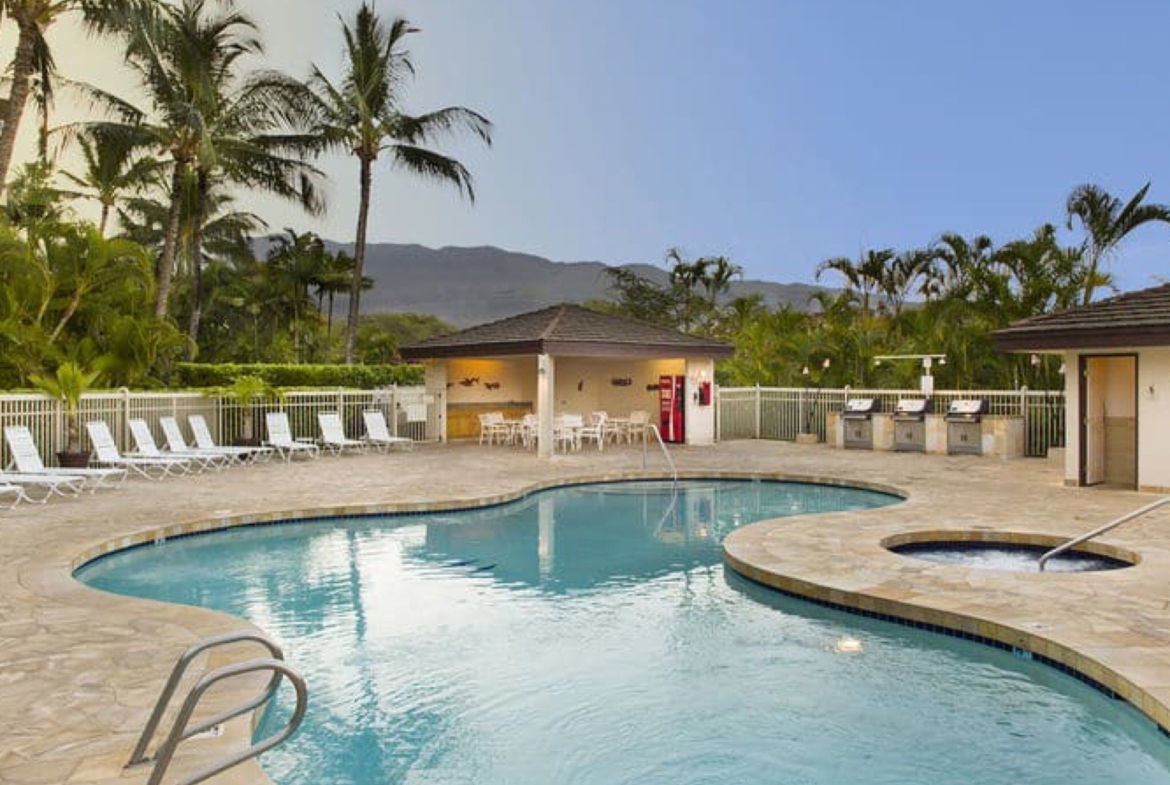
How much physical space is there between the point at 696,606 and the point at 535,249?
5971 centimetres

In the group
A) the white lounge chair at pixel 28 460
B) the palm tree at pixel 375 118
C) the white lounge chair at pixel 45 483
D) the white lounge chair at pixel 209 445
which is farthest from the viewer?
the palm tree at pixel 375 118

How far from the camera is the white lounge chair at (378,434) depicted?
18703 millimetres

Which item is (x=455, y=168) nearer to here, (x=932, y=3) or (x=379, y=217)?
(x=932, y=3)

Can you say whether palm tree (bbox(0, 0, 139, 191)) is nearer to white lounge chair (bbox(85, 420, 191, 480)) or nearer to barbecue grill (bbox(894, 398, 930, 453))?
white lounge chair (bbox(85, 420, 191, 480))

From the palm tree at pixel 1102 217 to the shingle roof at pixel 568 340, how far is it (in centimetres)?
766

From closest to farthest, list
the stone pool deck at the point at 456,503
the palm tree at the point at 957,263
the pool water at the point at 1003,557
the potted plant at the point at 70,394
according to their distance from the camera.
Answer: the stone pool deck at the point at 456,503
the pool water at the point at 1003,557
the potted plant at the point at 70,394
the palm tree at the point at 957,263

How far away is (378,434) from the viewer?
1898 cm

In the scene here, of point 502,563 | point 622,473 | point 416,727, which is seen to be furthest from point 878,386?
point 416,727

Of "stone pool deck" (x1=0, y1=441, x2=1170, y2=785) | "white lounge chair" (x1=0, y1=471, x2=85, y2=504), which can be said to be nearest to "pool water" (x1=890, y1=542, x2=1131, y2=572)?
"stone pool deck" (x1=0, y1=441, x2=1170, y2=785)

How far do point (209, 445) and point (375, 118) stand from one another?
11.9 m

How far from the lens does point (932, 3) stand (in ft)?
100

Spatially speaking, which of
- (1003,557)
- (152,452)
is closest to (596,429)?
(152,452)

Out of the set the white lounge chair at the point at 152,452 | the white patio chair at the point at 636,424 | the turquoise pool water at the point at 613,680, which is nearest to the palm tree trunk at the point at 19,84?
the white lounge chair at the point at 152,452

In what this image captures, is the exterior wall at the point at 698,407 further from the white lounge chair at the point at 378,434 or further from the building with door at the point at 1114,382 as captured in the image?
the building with door at the point at 1114,382
